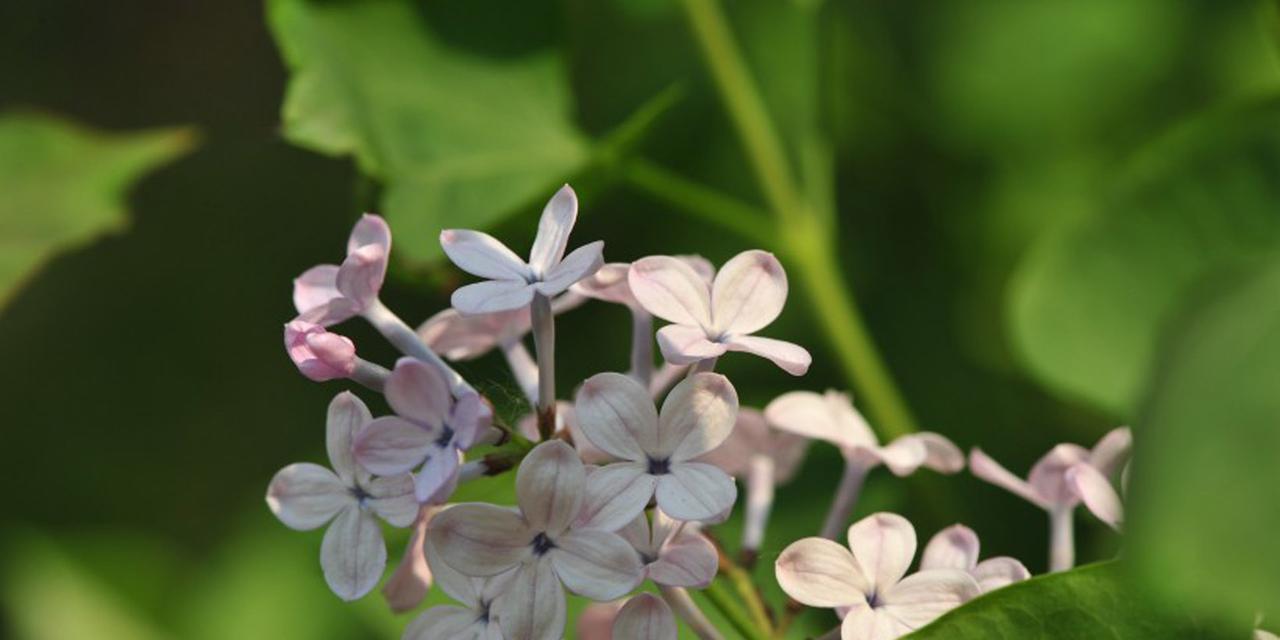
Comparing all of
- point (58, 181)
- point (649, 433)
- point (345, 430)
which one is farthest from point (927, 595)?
point (58, 181)

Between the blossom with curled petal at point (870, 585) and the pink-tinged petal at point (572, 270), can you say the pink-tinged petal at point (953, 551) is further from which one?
the pink-tinged petal at point (572, 270)

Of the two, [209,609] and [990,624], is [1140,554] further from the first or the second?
[209,609]

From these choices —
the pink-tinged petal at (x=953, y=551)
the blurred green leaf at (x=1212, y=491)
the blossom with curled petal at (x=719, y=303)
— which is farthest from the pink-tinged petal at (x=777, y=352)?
the blurred green leaf at (x=1212, y=491)

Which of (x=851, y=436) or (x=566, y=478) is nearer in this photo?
(x=566, y=478)

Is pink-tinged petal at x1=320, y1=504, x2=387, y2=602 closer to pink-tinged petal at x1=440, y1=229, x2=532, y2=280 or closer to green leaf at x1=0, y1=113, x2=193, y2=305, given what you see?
pink-tinged petal at x1=440, y1=229, x2=532, y2=280

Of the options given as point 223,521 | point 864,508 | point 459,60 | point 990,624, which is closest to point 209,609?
point 223,521

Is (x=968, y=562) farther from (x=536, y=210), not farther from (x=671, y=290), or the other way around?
(x=536, y=210)

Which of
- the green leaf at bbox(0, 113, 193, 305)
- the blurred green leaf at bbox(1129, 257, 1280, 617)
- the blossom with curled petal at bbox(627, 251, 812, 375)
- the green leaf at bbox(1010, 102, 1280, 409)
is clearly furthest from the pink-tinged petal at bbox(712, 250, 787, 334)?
the green leaf at bbox(0, 113, 193, 305)
